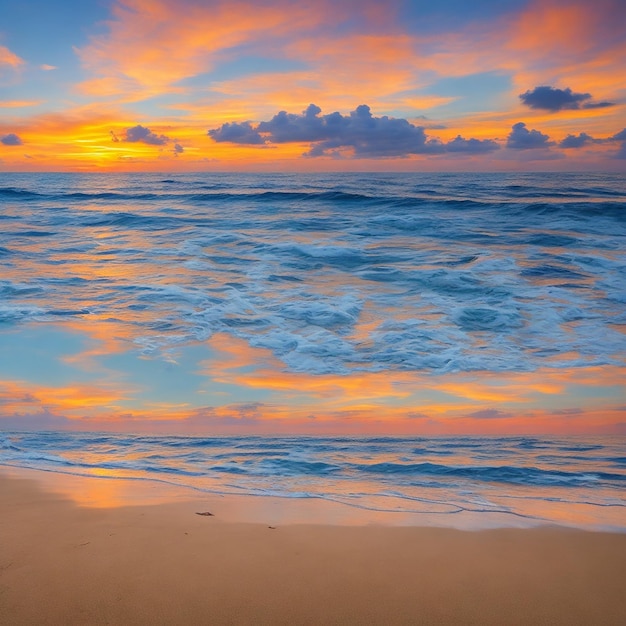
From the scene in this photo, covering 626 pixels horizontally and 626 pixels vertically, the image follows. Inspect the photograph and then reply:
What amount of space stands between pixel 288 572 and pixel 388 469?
2.02m

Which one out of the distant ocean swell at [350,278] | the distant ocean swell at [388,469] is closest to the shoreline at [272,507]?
the distant ocean swell at [388,469]

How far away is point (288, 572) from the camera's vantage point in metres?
2.45

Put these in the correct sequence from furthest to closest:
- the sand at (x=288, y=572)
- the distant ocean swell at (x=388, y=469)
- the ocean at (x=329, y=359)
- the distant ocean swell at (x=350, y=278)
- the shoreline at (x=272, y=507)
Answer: the distant ocean swell at (x=350, y=278) → the ocean at (x=329, y=359) → the distant ocean swell at (x=388, y=469) → the shoreline at (x=272, y=507) → the sand at (x=288, y=572)

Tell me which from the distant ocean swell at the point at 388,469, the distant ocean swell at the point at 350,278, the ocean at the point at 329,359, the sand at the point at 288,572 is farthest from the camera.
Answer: the distant ocean swell at the point at 350,278

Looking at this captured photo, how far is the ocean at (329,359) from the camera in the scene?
4.16 metres

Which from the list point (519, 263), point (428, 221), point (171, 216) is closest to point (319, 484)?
point (519, 263)

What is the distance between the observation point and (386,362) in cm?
731

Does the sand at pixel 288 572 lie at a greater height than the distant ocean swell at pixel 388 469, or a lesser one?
greater

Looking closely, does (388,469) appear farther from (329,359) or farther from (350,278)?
(350,278)

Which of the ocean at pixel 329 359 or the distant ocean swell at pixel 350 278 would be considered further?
the distant ocean swell at pixel 350 278

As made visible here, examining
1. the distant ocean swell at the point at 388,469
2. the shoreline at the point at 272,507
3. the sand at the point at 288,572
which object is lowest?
the distant ocean swell at the point at 388,469

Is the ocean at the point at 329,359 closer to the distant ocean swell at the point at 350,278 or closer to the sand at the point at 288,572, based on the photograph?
the distant ocean swell at the point at 350,278

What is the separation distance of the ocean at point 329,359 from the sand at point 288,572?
1.54 feet

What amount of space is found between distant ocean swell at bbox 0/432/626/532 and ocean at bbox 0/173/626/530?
0.07 feet
